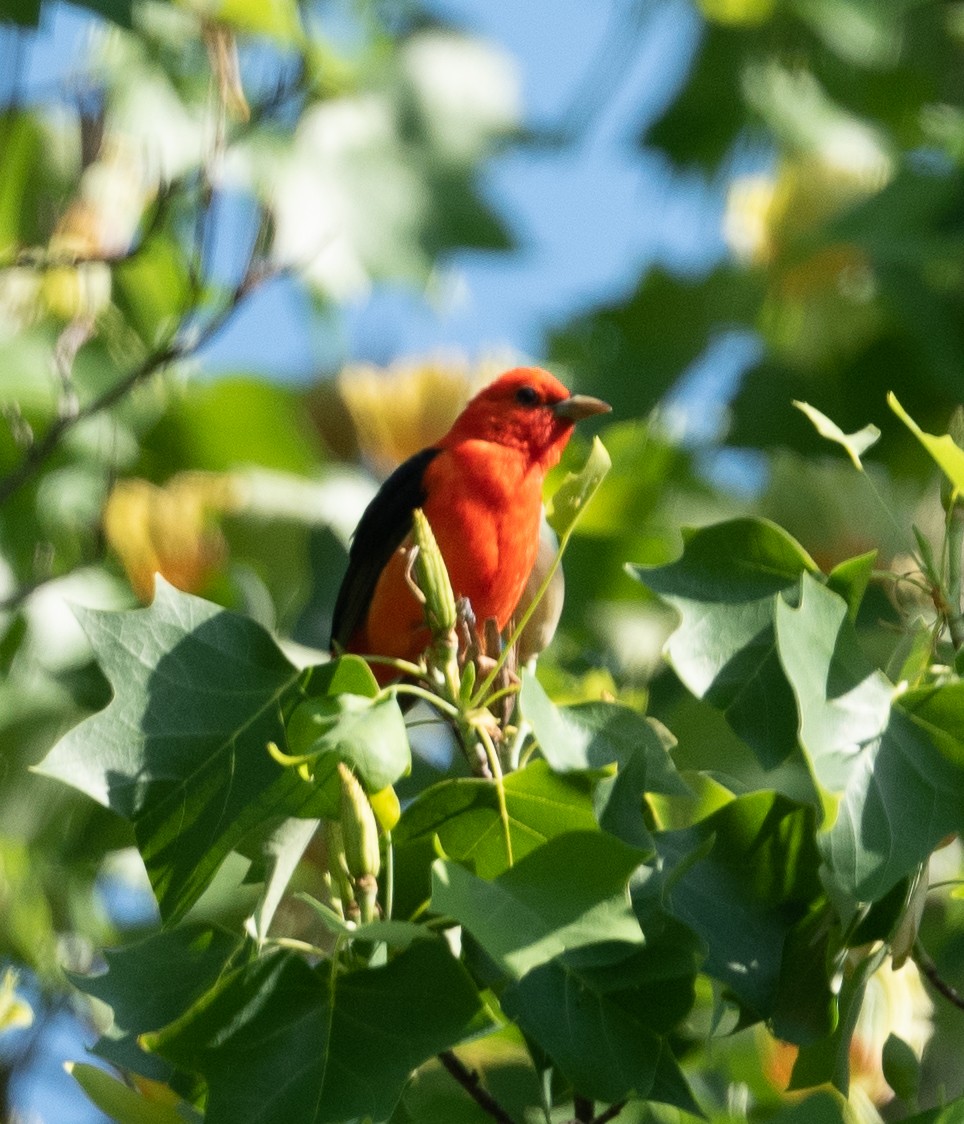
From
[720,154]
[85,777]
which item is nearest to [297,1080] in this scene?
[85,777]

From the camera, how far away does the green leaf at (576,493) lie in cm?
216

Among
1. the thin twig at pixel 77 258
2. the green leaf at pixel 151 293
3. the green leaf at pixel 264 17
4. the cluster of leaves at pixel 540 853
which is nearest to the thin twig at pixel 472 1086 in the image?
the cluster of leaves at pixel 540 853

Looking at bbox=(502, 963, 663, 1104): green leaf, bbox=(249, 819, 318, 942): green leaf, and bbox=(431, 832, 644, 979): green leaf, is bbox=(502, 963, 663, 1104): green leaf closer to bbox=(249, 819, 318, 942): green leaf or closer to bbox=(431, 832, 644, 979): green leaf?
bbox=(431, 832, 644, 979): green leaf

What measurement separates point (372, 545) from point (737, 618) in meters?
1.99

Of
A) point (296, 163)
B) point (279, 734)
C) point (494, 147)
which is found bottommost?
point (494, 147)

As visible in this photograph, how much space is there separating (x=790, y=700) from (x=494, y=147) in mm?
3821

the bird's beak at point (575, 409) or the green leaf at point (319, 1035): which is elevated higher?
the green leaf at point (319, 1035)

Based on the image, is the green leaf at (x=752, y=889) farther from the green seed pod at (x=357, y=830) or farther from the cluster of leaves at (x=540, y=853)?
the green seed pod at (x=357, y=830)

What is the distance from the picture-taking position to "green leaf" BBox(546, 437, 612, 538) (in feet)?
7.09

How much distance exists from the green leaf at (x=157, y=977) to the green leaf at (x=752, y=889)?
1.75 feet

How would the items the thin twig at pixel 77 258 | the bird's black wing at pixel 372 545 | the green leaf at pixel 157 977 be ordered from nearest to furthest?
the green leaf at pixel 157 977
the thin twig at pixel 77 258
the bird's black wing at pixel 372 545

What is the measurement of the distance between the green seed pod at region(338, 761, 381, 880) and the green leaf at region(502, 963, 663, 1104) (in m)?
0.21

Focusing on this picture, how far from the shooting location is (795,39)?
6.36 meters

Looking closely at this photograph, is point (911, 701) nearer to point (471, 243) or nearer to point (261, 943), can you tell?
point (261, 943)
